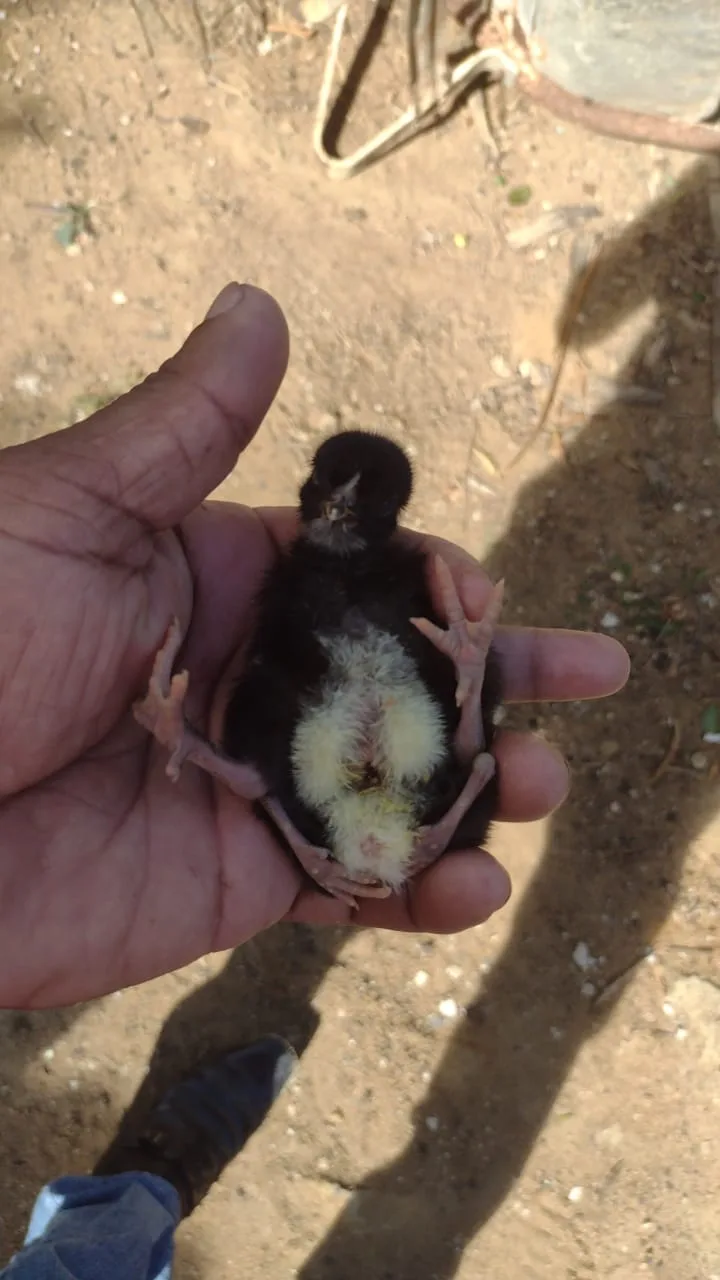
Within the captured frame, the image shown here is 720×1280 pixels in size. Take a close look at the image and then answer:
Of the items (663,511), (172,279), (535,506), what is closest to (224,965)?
(535,506)

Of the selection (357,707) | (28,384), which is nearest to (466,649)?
(357,707)

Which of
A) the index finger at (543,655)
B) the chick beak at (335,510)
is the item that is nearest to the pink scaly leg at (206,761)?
the chick beak at (335,510)

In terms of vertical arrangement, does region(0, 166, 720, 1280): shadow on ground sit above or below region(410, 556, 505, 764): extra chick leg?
below

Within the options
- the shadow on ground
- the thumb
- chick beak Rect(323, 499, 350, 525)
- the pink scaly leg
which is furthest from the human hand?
the shadow on ground

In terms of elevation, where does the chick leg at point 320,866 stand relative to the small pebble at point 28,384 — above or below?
below

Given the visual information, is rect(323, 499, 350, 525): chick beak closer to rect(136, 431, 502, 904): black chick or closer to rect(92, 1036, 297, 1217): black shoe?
rect(136, 431, 502, 904): black chick

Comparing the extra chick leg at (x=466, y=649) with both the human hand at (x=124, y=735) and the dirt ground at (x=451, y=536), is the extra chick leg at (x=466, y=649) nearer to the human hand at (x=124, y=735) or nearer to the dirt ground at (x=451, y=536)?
the human hand at (x=124, y=735)

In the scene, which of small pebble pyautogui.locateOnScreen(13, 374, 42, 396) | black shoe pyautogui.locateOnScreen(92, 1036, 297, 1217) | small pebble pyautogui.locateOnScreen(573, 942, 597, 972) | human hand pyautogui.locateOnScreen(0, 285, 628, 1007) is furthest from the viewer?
small pebble pyautogui.locateOnScreen(13, 374, 42, 396)

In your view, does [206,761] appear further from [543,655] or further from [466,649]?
[543,655]
